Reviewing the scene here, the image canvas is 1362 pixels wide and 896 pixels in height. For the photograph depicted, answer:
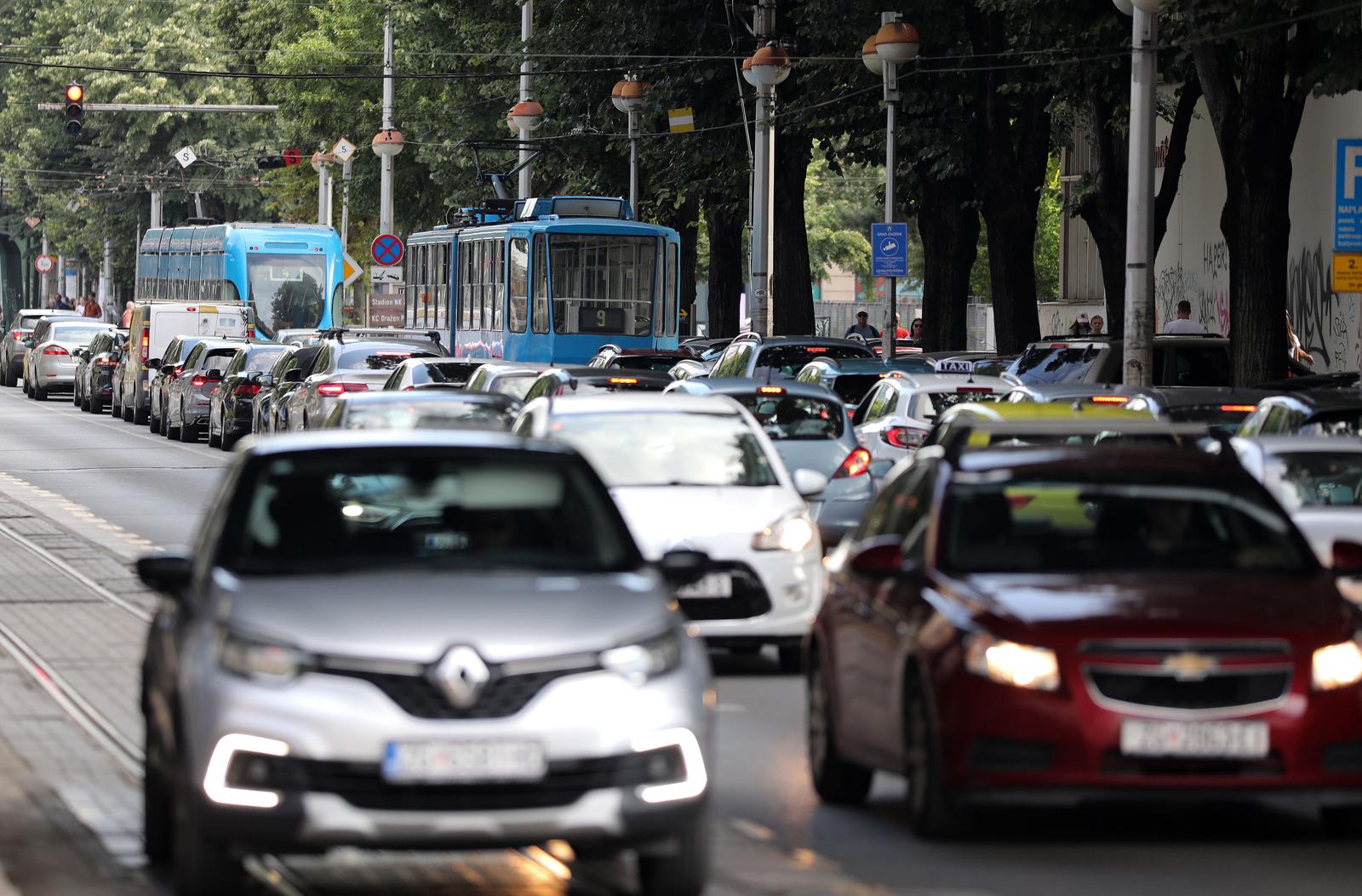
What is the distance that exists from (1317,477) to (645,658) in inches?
292

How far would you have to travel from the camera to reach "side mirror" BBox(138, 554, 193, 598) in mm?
8023

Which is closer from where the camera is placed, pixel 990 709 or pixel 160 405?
pixel 990 709

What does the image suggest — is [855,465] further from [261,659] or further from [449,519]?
[261,659]

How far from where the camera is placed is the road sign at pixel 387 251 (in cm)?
4831

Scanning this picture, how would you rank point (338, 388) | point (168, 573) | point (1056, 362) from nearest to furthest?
1. point (168, 573)
2. point (1056, 362)
3. point (338, 388)

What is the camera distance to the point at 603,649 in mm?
7418

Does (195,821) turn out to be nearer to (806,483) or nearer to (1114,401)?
(806,483)

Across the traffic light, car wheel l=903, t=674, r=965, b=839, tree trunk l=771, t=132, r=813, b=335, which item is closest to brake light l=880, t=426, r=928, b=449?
car wheel l=903, t=674, r=965, b=839

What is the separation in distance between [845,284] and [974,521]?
146121 millimetres

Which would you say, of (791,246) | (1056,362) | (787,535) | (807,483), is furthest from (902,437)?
(791,246)

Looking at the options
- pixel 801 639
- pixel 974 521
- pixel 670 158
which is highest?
pixel 670 158

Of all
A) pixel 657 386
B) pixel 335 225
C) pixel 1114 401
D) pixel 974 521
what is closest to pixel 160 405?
pixel 657 386

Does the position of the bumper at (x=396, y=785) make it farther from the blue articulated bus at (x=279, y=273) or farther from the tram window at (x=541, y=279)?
the blue articulated bus at (x=279, y=273)

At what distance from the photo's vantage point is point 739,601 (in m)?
13.8
